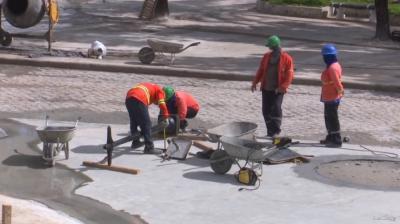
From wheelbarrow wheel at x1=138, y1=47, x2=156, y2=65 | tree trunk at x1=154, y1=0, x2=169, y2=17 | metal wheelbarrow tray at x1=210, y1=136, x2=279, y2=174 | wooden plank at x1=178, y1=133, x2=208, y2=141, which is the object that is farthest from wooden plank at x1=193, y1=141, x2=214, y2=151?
tree trunk at x1=154, y1=0, x2=169, y2=17

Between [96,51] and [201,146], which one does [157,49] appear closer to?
[96,51]

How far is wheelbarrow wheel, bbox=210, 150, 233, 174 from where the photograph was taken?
40.9 feet

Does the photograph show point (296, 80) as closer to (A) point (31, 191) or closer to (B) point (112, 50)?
(B) point (112, 50)

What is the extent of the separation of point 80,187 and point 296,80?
375 inches

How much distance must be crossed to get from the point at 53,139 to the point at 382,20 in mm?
19254

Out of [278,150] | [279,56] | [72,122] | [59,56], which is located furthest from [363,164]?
[59,56]

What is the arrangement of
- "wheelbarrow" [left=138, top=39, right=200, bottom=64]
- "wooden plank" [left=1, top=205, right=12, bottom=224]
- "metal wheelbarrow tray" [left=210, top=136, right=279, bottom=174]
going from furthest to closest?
"wheelbarrow" [left=138, top=39, right=200, bottom=64] → "metal wheelbarrow tray" [left=210, top=136, right=279, bottom=174] → "wooden plank" [left=1, top=205, right=12, bottom=224]

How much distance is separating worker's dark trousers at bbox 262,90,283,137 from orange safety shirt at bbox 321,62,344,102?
0.76 m

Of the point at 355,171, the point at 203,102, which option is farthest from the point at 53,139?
the point at 203,102

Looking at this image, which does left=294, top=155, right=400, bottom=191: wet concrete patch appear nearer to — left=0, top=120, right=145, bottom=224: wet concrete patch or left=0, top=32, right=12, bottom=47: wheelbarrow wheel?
left=0, top=120, right=145, bottom=224: wet concrete patch

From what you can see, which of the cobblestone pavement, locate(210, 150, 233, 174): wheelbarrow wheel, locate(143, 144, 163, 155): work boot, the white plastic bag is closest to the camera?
locate(210, 150, 233, 174): wheelbarrow wheel

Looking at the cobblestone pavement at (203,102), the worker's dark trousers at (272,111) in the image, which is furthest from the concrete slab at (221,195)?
the cobblestone pavement at (203,102)

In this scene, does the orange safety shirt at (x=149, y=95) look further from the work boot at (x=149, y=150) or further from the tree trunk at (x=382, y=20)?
the tree trunk at (x=382, y=20)

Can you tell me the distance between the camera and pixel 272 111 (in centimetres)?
1516
